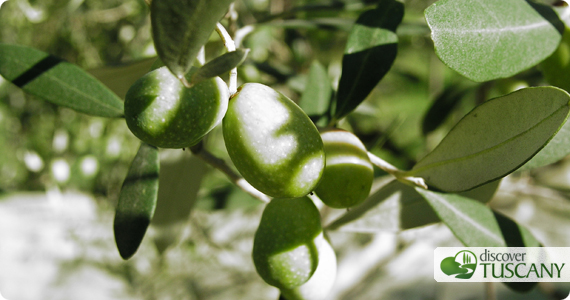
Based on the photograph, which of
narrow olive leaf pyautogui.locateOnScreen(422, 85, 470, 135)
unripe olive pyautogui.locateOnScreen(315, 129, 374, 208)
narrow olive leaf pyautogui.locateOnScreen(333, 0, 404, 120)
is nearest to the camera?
unripe olive pyautogui.locateOnScreen(315, 129, 374, 208)

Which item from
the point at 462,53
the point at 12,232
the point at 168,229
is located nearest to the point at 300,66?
the point at 168,229

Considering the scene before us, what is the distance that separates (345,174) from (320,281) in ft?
Answer: 0.58

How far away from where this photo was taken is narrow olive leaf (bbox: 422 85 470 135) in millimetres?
1035

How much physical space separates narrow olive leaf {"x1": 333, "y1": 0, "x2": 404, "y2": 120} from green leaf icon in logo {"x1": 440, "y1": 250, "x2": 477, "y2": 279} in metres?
0.33

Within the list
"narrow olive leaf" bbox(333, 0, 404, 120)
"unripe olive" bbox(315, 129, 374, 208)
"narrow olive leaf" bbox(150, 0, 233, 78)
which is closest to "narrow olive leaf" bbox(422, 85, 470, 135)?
"narrow olive leaf" bbox(333, 0, 404, 120)

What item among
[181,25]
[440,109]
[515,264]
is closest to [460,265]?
[515,264]

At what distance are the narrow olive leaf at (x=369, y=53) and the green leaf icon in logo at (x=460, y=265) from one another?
0.33 meters

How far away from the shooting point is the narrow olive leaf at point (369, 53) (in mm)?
544

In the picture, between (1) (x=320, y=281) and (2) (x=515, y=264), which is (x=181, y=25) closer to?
(1) (x=320, y=281)

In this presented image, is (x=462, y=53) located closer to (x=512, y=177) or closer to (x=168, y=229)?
(x=168, y=229)

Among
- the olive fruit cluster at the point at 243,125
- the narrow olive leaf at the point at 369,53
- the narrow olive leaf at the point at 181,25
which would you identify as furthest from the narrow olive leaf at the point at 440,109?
the narrow olive leaf at the point at 181,25

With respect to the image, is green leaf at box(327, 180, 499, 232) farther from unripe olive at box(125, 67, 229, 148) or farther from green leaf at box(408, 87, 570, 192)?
unripe olive at box(125, 67, 229, 148)

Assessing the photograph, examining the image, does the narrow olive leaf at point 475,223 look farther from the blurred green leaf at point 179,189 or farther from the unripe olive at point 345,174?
the blurred green leaf at point 179,189

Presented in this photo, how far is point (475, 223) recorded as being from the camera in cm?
54
